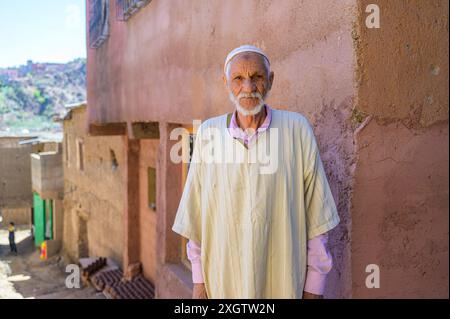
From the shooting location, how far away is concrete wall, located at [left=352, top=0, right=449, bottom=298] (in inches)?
74.6

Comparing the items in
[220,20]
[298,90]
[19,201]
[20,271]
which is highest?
[220,20]

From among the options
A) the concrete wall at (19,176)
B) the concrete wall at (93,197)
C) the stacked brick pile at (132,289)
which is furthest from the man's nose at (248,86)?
the concrete wall at (19,176)

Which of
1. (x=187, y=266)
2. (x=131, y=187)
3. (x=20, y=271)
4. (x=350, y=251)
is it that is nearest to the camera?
(x=350, y=251)

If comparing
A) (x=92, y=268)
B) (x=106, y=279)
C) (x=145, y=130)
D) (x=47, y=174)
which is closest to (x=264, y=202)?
(x=145, y=130)

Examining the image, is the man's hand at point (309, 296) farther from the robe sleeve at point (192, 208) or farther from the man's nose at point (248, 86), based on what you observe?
the man's nose at point (248, 86)

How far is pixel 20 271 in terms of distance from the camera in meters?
12.7

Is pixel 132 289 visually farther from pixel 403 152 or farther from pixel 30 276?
pixel 30 276

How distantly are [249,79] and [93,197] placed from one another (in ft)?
35.6

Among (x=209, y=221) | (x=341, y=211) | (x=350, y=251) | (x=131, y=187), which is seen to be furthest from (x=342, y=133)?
(x=131, y=187)

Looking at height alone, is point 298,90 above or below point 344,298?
above

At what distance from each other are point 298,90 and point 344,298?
3.54 feet

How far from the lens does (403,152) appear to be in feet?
6.55

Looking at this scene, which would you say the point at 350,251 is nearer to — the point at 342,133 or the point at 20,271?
the point at 342,133

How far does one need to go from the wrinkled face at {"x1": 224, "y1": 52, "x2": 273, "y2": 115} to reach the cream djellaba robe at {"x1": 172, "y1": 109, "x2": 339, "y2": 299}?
120 millimetres
